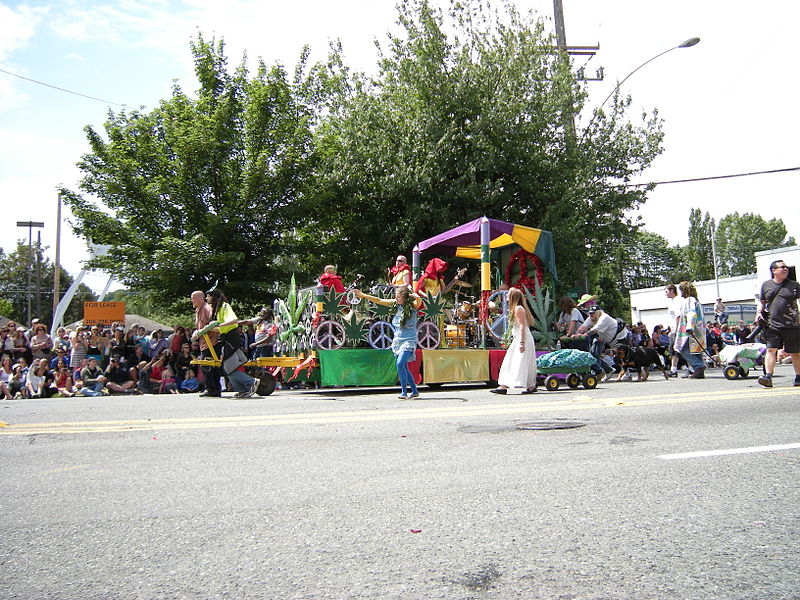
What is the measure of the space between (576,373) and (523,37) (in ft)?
48.9

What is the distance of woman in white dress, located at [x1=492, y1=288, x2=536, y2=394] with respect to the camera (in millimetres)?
10469

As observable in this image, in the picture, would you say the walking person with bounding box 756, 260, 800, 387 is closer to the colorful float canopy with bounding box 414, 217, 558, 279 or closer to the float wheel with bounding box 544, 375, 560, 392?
the float wheel with bounding box 544, 375, 560, 392

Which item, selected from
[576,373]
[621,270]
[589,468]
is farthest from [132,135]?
[621,270]

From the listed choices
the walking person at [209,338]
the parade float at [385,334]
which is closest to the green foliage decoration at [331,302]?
the parade float at [385,334]

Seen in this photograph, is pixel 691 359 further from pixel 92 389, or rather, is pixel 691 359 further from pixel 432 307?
pixel 92 389

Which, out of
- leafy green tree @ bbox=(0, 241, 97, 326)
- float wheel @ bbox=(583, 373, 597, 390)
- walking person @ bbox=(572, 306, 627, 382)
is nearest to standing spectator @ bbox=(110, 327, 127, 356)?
walking person @ bbox=(572, 306, 627, 382)

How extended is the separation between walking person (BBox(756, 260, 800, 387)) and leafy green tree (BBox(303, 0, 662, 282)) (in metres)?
10.1

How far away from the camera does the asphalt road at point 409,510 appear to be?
286cm

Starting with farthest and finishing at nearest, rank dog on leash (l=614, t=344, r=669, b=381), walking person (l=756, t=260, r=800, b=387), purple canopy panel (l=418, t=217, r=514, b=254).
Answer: dog on leash (l=614, t=344, r=669, b=381) < purple canopy panel (l=418, t=217, r=514, b=254) < walking person (l=756, t=260, r=800, b=387)

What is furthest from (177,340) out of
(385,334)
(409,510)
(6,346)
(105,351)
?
(409,510)

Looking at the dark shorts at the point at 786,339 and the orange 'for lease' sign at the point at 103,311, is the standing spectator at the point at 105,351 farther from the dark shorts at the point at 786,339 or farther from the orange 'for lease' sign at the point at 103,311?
the dark shorts at the point at 786,339

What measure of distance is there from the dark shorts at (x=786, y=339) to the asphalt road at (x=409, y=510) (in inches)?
138

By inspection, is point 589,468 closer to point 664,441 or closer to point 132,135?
point 664,441

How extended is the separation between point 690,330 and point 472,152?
34.9 ft
